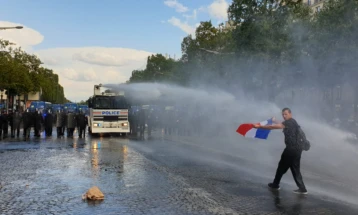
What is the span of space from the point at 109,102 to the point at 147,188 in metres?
18.7

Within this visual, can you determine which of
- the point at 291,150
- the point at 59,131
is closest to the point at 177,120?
the point at 59,131

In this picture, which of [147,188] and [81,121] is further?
[81,121]

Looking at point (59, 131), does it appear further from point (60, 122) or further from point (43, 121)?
point (43, 121)

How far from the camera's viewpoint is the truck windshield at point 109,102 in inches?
1078

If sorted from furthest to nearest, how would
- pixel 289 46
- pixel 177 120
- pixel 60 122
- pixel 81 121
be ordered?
pixel 177 120 → pixel 289 46 → pixel 60 122 → pixel 81 121

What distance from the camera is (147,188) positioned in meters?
9.24

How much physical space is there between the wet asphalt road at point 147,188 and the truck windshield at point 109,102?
496 inches

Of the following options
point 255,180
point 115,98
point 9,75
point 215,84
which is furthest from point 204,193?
point 9,75

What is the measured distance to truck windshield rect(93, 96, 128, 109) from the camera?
27.4 meters

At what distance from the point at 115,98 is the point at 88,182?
17.9 m

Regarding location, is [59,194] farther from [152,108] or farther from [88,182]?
[152,108]

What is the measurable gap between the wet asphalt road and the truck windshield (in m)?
12.6

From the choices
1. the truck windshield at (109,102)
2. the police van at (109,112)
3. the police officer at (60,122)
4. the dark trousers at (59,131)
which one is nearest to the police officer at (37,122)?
the police officer at (60,122)

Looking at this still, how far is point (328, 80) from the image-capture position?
33.8 m
